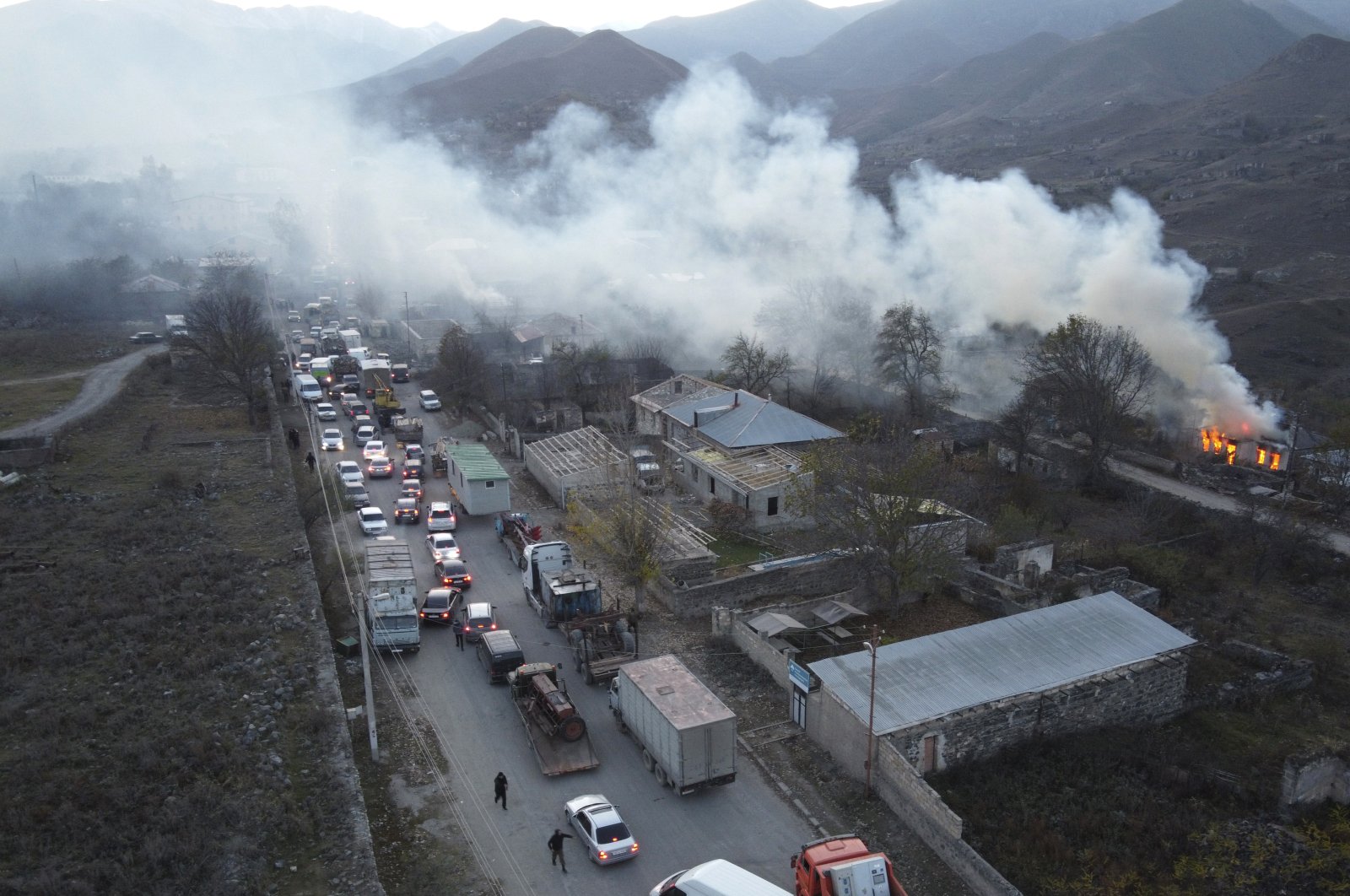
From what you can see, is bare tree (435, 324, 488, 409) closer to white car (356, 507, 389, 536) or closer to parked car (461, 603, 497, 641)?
white car (356, 507, 389, 536)

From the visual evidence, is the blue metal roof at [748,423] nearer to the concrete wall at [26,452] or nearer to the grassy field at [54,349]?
the concrete wall at [26,452]

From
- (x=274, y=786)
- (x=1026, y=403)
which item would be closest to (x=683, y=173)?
(x=1026, y=403)

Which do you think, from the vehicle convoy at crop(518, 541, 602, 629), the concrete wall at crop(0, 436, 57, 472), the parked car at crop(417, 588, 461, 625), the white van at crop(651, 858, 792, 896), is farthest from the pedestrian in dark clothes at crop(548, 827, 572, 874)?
the concrete wall at crop(0, 436, 57, 472)

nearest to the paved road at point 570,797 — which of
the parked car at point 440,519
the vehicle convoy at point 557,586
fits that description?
the vehicle convoy at point 557,586

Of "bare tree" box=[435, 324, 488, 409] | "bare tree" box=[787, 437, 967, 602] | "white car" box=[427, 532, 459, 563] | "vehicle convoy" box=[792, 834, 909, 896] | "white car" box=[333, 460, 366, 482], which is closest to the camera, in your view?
"vehicle convoy" box=[792, 834, 909, 896]

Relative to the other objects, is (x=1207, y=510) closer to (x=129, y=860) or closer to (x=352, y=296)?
(x=129, y=860)
